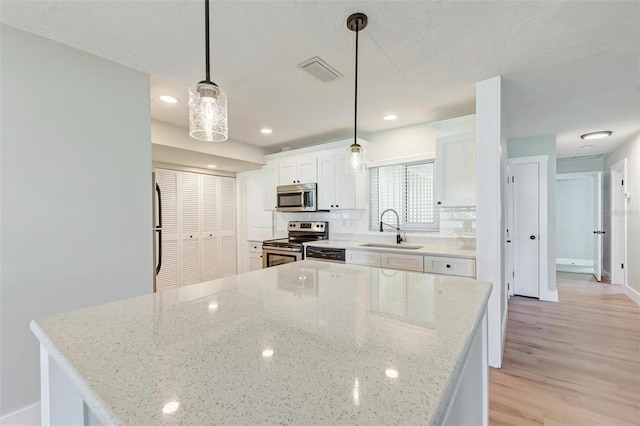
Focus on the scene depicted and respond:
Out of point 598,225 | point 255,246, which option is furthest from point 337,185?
point 598,225

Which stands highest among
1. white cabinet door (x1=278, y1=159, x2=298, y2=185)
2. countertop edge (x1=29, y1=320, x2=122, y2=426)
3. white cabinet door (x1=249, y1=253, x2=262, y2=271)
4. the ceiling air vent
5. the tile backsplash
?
the ceiling air vent

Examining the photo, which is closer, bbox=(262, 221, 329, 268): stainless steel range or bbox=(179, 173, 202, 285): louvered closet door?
bbox=(262, 221, 329, 268): stainless steel range

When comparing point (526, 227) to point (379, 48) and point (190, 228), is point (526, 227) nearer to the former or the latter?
point (379, 48)

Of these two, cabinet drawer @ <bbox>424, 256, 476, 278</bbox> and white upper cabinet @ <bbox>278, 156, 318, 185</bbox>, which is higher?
white upper cabinet @ <bbox>278, 156, 318, 185</bbox>

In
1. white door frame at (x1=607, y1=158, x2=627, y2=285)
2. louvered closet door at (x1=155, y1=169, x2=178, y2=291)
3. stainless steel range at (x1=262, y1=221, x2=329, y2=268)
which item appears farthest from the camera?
white door frame at (x1=607, y1=158, x2=627, y2=285)

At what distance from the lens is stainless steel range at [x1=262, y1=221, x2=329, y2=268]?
3.76 meters

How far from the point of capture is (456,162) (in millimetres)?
2885

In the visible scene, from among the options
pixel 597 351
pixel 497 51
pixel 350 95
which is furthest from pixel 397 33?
pixel 597 351

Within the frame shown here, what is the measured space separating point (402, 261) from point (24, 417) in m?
2.95

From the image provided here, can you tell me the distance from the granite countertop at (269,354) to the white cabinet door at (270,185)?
3.28 meters

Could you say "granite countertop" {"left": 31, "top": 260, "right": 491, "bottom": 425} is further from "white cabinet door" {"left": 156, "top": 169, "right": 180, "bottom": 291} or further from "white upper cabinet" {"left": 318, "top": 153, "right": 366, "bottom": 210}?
"white cabinet door" {"left": 156, "top": 169, "right": 180, "bottom": 291}

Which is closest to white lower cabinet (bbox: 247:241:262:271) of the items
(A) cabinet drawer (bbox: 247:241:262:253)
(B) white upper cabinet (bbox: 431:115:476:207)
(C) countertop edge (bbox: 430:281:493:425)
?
(A) cabinet drawer (bbox: 247:241:262:253)

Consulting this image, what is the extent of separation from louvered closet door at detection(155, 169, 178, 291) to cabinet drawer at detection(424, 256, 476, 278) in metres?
3.63

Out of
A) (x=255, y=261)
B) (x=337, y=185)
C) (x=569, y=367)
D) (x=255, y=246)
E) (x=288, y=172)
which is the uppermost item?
(x=288, y=172)
